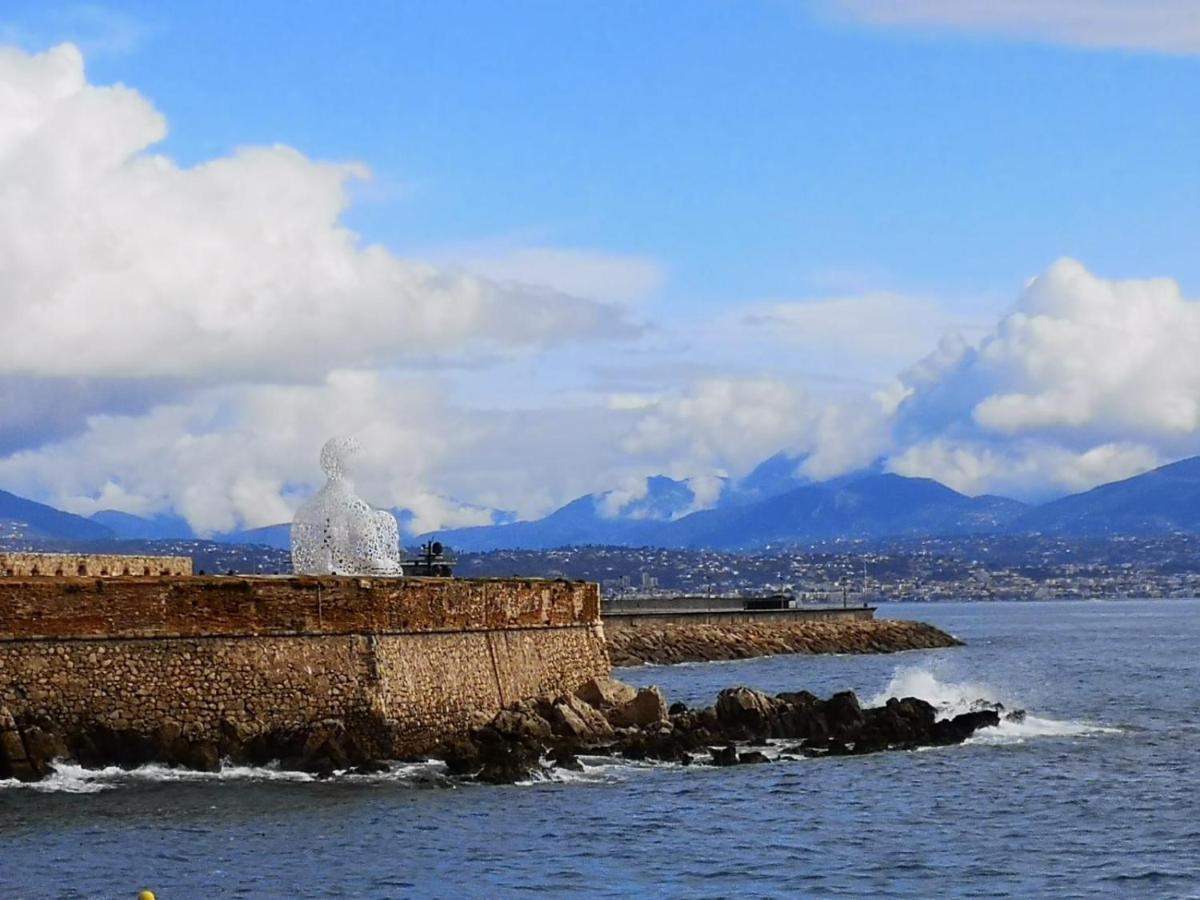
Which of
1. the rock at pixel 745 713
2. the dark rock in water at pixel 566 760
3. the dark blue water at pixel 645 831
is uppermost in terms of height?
the rock at pixel 745 713

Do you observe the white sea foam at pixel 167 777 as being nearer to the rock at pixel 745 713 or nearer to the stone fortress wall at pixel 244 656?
the stone fortress wall at pixel 244 656

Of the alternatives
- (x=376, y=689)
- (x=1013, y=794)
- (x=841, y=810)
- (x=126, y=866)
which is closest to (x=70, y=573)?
(x=376, y=689)

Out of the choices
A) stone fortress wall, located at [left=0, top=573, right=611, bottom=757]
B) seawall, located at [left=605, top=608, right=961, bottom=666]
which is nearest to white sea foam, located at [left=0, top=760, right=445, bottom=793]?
stone fortress wall, located at [left=0, top=573, right=611, bottom=757]

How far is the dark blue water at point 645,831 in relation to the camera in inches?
1088

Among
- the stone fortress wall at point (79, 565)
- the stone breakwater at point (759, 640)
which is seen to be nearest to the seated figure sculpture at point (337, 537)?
the stone fortress wall at point (79, 565)

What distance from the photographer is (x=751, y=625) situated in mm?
96438

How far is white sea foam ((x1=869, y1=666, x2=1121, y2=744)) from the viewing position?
1853 inches

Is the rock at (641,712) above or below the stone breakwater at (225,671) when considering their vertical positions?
below

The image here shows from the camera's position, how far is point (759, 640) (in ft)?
306

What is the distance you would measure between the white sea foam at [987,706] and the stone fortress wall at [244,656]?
14211mm

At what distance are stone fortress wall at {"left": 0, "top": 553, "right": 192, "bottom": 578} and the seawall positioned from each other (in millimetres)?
40524

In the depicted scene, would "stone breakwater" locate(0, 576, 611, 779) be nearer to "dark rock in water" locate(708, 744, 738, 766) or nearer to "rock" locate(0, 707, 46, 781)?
"rock" locate(0, 707, 46, 781)

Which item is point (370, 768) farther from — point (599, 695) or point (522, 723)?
point (599, 695)

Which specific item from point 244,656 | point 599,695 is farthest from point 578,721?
point 244,656
